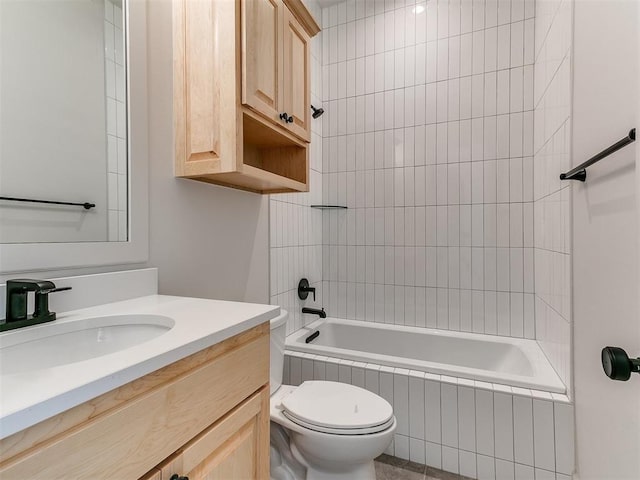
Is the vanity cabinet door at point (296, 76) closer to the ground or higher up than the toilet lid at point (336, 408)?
higher up

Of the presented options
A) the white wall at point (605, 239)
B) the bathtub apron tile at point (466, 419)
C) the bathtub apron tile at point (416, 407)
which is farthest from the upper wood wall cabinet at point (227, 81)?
the bathtub apron tile at point (466, 419)

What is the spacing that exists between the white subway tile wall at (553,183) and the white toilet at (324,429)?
33.7 inches

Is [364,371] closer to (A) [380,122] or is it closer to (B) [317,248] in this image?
(B) [317,248]

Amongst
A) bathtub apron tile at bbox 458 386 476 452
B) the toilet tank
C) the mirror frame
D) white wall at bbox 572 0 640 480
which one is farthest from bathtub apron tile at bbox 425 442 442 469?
the mirror frame

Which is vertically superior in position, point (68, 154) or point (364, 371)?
point (68, 154)

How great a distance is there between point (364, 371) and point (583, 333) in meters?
0.93

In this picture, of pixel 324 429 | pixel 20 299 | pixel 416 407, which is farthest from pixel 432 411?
pixel 20 299

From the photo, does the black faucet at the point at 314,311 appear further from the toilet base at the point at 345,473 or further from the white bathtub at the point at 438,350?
the toilet base at the point at 345,473

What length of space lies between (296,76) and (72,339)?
127cm

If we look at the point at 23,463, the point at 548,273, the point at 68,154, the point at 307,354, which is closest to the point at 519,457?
the point at 548,273

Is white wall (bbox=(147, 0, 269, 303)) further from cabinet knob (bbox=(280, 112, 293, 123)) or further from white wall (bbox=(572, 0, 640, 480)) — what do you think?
white wall (bbox=(572, 0, 640, 480))

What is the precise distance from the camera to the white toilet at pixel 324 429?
1.18m

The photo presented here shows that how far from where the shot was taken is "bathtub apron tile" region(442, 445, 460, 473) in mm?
1530

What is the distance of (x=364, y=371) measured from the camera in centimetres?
170
